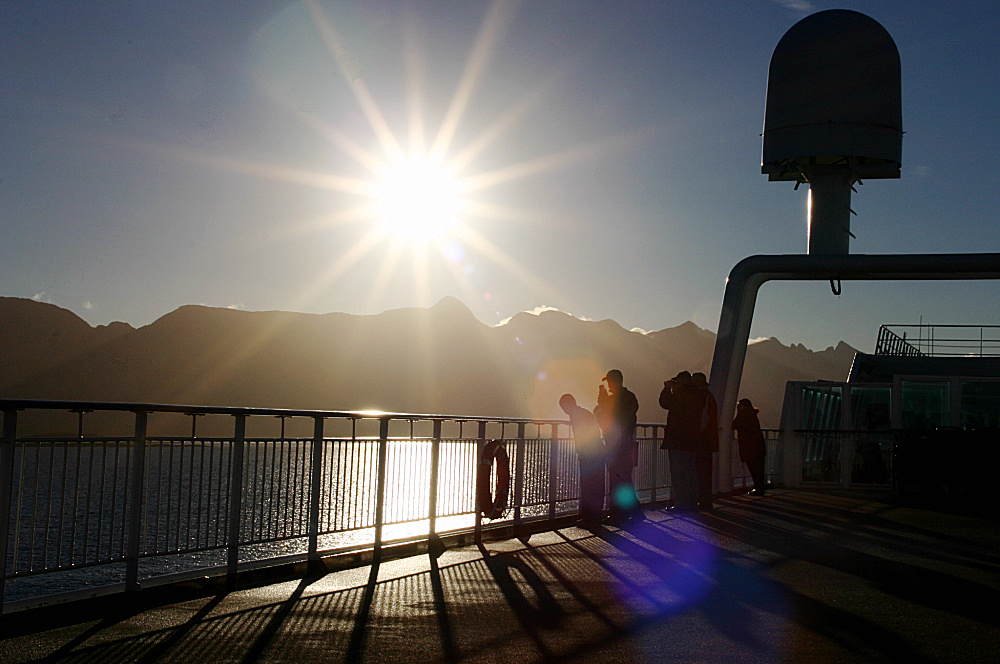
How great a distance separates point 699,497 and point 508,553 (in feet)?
21.2

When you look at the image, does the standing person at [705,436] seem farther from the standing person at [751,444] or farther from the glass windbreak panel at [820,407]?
the glass windbreak panel at [820,407]

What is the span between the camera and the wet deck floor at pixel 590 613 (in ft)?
18.1

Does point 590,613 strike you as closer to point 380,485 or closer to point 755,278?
point 380,485

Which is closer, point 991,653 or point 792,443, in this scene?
point 991,653

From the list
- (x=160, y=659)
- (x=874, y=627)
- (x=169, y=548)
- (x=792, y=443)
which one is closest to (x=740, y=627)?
(x=874, y=627)

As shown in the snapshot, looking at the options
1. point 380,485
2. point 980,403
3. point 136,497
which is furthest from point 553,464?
point 980,403

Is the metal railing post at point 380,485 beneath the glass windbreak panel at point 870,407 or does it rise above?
beneath

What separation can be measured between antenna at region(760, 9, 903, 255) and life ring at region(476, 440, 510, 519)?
11.4m

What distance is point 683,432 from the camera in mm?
15312

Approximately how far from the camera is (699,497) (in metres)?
16.0

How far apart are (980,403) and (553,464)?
53.4ft

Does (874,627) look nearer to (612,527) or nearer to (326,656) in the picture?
(326,656)

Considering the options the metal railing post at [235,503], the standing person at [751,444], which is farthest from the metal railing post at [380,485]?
the standing person at [751,444]

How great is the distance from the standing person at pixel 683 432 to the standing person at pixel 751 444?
18.4 feet
